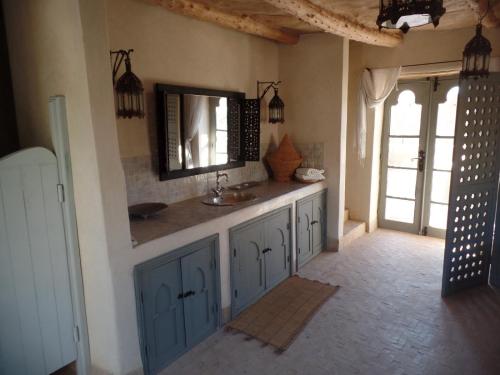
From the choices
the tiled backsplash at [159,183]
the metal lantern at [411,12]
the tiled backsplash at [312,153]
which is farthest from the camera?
the tiled backsplash at [312,153]

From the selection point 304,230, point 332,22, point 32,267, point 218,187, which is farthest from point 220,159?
point 32,267

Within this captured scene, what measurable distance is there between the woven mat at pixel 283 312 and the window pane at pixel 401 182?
80.2 inches

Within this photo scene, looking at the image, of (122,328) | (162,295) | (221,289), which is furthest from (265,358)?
(122,328)

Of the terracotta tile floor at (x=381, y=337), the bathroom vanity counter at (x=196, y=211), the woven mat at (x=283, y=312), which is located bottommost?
the terracotta tile floor at (x=381, y=337)

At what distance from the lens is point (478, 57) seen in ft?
7.24

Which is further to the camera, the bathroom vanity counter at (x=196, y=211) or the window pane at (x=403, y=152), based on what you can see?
the window pane at (x=403, y=152)

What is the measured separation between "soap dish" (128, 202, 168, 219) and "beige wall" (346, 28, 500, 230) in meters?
2.84

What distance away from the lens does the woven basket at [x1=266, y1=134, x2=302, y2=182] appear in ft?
12.8

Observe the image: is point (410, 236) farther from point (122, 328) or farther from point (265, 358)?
point (122, 328)

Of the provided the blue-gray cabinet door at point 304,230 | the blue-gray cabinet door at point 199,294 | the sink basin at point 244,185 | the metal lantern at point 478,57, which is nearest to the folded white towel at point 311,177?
the blue-gray cabinet door at point 304,230

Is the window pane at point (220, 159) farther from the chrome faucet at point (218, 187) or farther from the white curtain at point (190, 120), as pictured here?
the white curtain at point (190, 120)

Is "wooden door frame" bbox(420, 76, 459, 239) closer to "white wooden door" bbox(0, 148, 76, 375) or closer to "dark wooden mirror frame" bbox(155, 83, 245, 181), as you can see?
"dark wooden mirror frame" bbox(155, 83, 245, 181)

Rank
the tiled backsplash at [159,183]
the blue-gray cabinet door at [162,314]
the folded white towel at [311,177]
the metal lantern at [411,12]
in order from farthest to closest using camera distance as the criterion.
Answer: the folded white towel at [311,177]
the tiled backsplash at [159,183]
the blue-gray cabinet door at [162,314]
the metal lantern at [411,12]

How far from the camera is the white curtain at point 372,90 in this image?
4.12 metres
